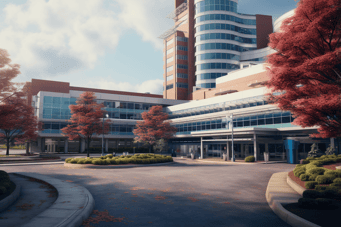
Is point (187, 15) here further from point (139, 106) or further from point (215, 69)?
point (139, 106)

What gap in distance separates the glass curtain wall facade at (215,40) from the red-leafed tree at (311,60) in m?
65.7

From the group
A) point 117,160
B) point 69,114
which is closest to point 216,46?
point 69,114

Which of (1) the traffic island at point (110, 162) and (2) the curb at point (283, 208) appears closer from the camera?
(2) the curb at point (283, 208)

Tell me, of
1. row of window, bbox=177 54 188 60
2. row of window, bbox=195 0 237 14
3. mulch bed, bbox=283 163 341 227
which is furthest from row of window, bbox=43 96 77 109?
mulch bed, bbox=283 163 341 227

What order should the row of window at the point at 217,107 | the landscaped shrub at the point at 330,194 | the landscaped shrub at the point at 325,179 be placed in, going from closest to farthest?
the landscaped shrub at the point at 330,194 < the landscaped shrub at the point at 325,179 < the row of window at the point at 217,107

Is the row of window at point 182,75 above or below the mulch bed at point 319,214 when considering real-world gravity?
above

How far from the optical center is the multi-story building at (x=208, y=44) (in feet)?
264

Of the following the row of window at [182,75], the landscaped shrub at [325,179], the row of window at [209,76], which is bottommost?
the landscaped shrub at [325,179]

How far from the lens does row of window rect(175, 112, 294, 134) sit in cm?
3919

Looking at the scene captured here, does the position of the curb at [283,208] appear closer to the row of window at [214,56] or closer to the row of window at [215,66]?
the row of window at [215,66]

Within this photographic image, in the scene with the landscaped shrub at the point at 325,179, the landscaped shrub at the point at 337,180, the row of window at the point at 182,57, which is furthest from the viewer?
the row of window at the point at 182,57

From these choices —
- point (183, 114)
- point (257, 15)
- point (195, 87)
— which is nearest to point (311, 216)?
point (183, 114)

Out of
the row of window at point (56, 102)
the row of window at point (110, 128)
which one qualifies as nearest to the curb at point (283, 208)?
the row of window at point (110, 128)

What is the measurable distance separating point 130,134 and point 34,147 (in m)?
26.9
